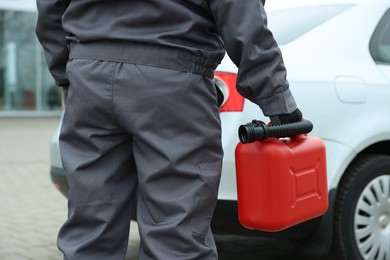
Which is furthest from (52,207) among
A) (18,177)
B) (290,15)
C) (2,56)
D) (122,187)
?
(2,56)

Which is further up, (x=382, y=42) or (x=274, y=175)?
(x=274, y=175)

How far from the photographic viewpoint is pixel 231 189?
11.2 feet

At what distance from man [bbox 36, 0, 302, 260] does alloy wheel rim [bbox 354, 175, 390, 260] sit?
5.02 ft

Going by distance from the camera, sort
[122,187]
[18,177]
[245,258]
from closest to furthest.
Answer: [122,187] → [245,258] → [18,177]

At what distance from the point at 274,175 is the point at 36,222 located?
3.34 metres

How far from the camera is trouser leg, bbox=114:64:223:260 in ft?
7.04

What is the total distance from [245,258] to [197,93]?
7.44 ft

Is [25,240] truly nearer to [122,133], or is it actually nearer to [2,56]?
[122,133]

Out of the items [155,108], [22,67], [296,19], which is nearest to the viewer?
[155,108]

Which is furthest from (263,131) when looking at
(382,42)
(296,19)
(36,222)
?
(36,222)

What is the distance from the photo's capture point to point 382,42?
4.02m

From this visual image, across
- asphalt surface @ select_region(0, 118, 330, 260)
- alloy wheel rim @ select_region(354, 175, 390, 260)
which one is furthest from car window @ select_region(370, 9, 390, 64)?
asphalt surface @ select_region(0, 118, 330, 260)

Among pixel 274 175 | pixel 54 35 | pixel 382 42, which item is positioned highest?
pixel 54 35

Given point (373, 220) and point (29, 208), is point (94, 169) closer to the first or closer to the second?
point (373, 220)
